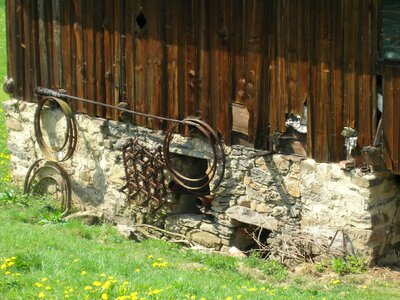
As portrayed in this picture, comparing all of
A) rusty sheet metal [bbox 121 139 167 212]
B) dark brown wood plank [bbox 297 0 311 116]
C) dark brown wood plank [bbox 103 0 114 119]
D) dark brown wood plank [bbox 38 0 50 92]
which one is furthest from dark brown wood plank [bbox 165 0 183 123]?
dark brown wood plank [bbox 38 0 50 92]

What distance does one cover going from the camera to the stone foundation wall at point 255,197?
11859mm

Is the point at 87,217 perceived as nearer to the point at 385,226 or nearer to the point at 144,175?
the point at 144,175

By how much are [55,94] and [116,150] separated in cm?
138

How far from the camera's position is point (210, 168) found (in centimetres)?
1314

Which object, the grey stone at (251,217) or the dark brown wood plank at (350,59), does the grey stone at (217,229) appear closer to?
the grey stone at (251,217)

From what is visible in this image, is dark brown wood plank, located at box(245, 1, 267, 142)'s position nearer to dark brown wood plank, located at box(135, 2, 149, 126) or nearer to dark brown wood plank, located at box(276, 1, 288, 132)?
dark brown wood plank, located at box(276, 1, 288, 132)

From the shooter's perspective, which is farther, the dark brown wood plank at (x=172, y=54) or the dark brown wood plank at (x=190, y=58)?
the dark brown wood plank at (x=172, y=54)

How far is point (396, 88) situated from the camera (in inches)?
441

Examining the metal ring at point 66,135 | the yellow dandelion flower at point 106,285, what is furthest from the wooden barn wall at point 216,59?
the yellow dandelion flower at point 106,285

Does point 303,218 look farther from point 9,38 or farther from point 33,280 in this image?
point 9,38

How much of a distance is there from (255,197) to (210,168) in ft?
2.42

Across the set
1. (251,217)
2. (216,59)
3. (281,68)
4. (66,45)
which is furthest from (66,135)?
(281,68)

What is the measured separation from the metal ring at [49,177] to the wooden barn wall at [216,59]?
1.08m

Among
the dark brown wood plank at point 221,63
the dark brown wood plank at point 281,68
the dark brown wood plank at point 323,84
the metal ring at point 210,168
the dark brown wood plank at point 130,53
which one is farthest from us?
the dark brown wood plank at point 130,53
